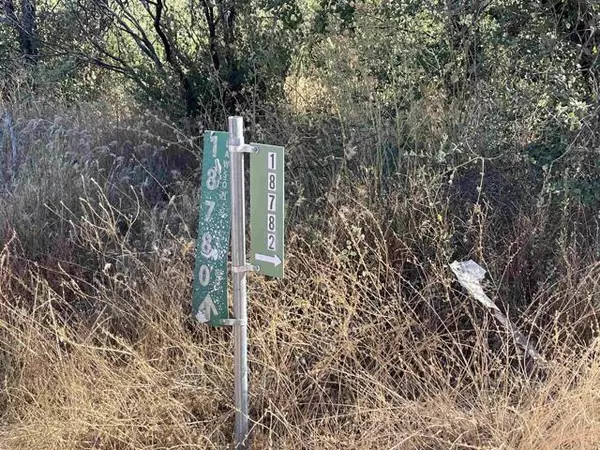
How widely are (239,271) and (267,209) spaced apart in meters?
0.23

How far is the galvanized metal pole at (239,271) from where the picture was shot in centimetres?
203

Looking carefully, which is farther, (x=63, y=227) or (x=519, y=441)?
(x=63, y=227)

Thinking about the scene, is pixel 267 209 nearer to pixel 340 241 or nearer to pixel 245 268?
pixel 245 268

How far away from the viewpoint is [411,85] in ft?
12.3

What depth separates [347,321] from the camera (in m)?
2.43

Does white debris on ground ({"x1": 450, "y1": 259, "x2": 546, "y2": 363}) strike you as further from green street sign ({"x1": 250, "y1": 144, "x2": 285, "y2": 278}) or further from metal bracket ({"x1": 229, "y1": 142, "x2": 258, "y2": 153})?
metal bracket ({"x1": 229, "y1": 142, "x2": 258, "y2": 153})

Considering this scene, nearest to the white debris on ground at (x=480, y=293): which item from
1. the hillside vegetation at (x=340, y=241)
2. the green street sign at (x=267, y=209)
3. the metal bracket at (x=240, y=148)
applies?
the hillside vegetation at (x=340, y=241)

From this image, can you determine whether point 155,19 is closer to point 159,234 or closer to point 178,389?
point 159,234

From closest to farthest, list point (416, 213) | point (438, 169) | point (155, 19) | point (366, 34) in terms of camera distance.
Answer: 1. point (416, 213)
2. point (438, 169)
3. point (366, 34)
4. point (155, 19)

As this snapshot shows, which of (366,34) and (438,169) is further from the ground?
(366,34)

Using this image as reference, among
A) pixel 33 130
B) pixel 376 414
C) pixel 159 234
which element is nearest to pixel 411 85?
pixel 159 234

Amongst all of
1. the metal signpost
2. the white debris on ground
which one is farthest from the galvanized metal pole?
the white debris on ground

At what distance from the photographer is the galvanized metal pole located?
6.65ft

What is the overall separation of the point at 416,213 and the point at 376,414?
1140 mm
